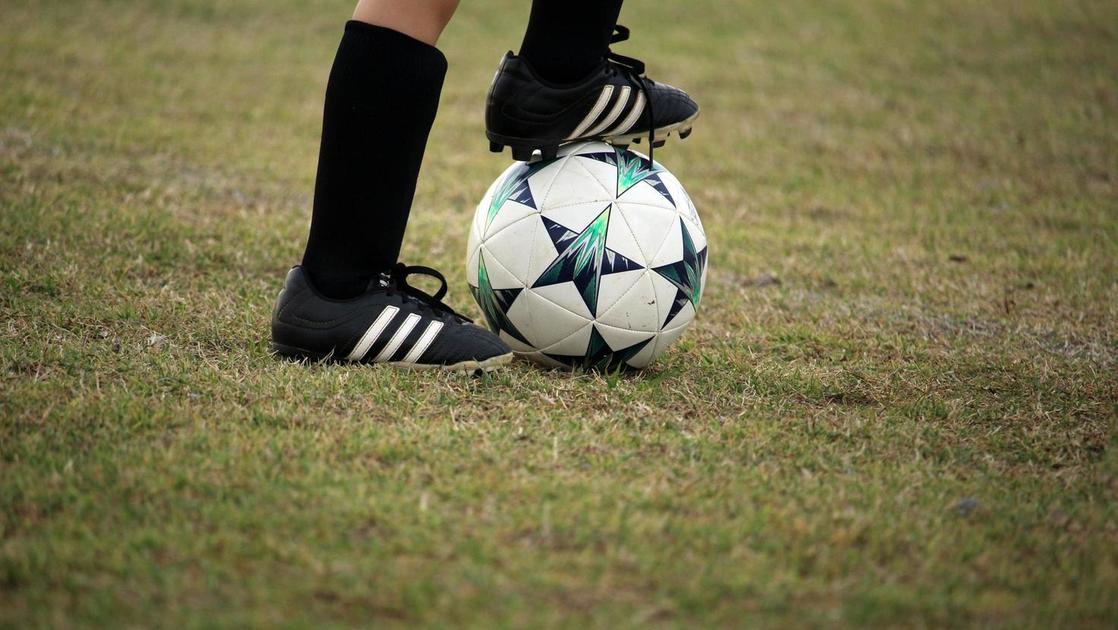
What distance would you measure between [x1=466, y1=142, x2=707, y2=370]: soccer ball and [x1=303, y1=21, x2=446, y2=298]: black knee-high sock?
36cm

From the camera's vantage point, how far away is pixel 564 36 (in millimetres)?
3062

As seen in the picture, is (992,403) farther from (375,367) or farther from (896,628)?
(375,367)

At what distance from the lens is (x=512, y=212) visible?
3166mm

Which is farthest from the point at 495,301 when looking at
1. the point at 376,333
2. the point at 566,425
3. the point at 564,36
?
the point at 564,36

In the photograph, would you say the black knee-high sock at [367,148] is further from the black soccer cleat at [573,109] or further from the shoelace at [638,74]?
the shoelace at [638,74]

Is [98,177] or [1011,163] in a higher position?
[1011,163]

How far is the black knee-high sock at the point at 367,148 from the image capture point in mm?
2834

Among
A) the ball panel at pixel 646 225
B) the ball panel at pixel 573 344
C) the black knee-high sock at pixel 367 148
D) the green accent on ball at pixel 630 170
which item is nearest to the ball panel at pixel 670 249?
the ball panel at pixel 646 225

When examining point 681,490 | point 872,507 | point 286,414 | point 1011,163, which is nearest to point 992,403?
point 872,507

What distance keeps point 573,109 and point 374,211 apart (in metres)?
0.68

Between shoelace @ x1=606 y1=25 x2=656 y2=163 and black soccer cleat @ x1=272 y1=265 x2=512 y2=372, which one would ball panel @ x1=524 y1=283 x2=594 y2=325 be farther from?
shoelace @ x1=606 y1=25 x2=656 y2=163

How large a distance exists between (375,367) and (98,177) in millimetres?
3185

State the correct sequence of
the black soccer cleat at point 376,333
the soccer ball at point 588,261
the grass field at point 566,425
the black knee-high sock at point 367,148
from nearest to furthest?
the grass field at point 566,425 < the black knee-high sock at point 367,148 < the black soccer cleat at point 376,333 < the soccer ball at point 588,261

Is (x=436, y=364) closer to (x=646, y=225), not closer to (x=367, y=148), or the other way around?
(x=367, y=148)
